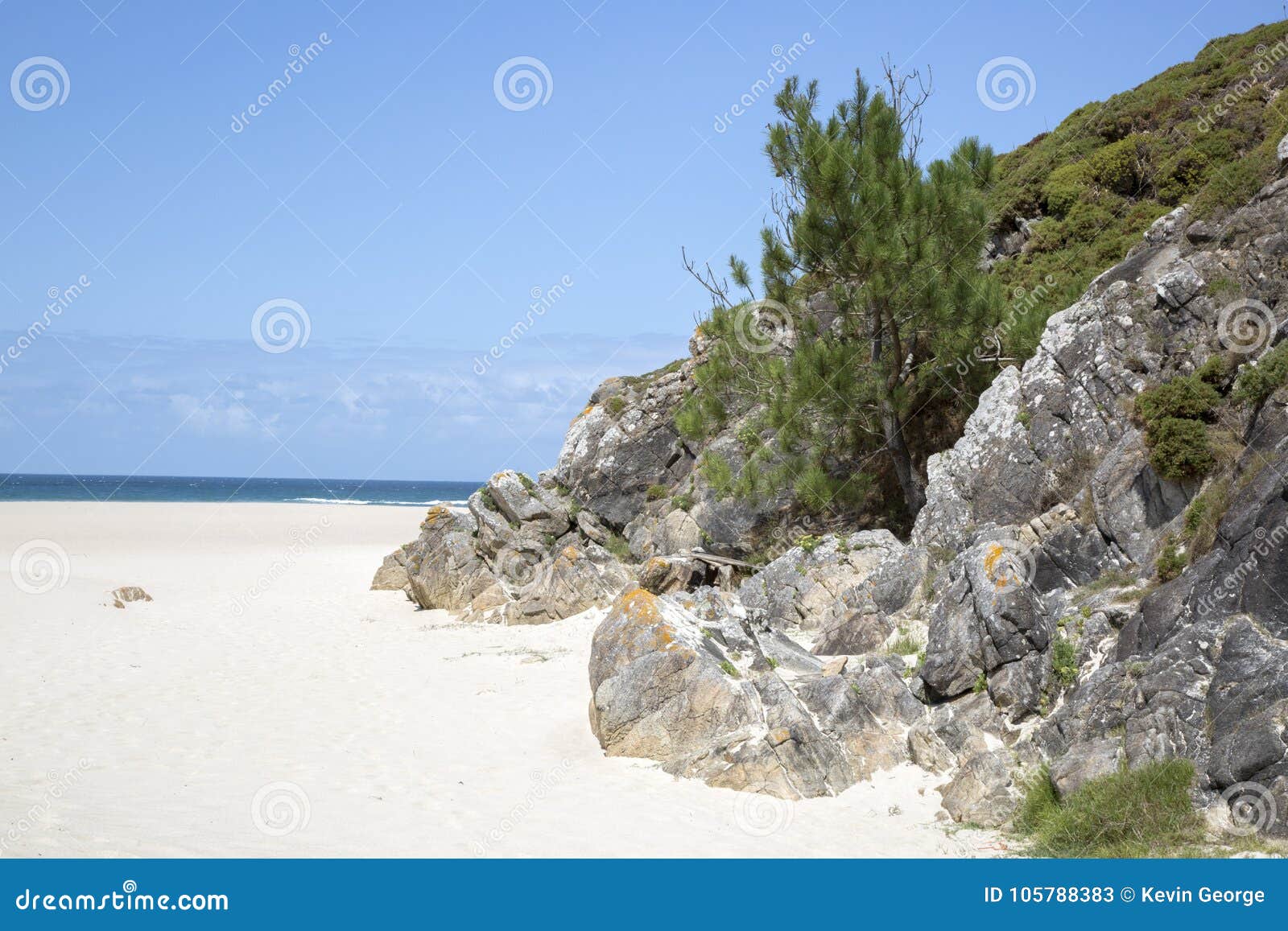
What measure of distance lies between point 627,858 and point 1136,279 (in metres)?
12.0

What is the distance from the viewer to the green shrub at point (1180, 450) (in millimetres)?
10508

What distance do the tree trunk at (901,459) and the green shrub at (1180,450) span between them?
6.92 m

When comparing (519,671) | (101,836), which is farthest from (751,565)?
(101,836)

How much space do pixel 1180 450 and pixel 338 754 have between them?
1067cm

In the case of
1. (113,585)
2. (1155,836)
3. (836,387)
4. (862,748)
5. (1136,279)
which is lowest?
(113,585)

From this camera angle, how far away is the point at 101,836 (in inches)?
289

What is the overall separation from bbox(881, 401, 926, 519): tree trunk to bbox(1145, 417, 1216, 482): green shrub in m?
6.92

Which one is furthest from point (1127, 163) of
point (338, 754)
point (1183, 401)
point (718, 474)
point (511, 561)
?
point (338, 754)

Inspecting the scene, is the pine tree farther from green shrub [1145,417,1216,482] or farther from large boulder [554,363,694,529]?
green shrub [1145,417,1216,482]

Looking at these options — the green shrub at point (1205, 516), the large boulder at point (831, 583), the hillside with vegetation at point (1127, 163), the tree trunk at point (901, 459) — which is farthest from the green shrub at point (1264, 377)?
the tree trunk at point (901, 459)

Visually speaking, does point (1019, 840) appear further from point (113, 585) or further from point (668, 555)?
point (113, 585)

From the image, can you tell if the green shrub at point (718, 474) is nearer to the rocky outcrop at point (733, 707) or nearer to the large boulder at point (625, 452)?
the large boulder at point (625, 452)

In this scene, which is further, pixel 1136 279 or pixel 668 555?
pixel 668 555

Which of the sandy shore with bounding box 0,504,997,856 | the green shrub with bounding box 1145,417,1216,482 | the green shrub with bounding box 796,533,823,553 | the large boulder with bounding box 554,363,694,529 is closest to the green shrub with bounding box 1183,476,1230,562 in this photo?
the green shrub with bounding box 1145,417,1216,482
